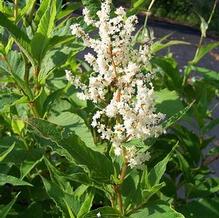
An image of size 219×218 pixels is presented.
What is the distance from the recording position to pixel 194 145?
270cm

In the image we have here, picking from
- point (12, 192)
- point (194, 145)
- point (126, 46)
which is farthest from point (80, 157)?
point (194, 145)

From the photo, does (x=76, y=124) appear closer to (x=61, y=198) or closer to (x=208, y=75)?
(x=61, y=198)

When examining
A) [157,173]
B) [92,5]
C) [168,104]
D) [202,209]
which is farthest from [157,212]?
[92,5]

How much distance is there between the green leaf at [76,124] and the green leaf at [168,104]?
43cm

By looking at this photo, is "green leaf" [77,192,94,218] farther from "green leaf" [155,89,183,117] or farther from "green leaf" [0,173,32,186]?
"green leaf" [155,89,183,117]

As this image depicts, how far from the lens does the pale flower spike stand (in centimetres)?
163

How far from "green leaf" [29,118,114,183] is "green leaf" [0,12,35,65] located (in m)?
0.42

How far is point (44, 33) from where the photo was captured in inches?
78.2

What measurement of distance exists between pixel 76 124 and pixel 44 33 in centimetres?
35

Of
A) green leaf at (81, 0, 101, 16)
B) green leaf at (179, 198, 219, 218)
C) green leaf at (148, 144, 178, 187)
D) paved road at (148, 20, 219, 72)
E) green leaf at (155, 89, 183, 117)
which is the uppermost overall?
green leaf at (81, 0, 101, 16)

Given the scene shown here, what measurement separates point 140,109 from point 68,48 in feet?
2.32

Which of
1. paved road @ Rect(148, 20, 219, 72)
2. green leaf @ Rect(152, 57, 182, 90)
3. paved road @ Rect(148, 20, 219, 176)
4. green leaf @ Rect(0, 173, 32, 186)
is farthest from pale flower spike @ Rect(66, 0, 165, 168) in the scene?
paved road @ Rect(148, 20, 219, 72)

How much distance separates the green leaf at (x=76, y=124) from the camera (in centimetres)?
200

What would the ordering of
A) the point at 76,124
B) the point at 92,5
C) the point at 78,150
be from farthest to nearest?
the point at 92,5, the point at 76,124, the point at 78,150
